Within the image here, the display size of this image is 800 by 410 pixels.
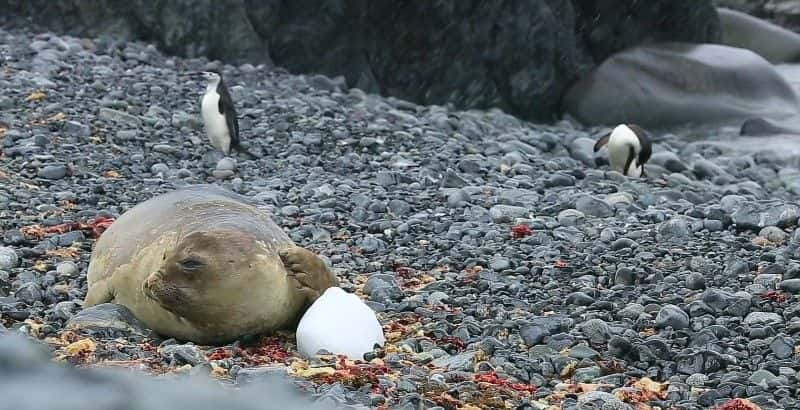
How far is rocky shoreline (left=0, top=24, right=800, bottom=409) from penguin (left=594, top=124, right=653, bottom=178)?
354mm

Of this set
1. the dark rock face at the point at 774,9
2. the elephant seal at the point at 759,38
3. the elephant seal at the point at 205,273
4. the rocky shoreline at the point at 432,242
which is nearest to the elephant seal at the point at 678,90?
the rocky shoreline at the point at 432,242

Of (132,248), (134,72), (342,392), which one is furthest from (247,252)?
(134,72)

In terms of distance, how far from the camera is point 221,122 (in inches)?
340

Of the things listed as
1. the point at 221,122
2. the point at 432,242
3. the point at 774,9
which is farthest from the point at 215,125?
the point at 774,9

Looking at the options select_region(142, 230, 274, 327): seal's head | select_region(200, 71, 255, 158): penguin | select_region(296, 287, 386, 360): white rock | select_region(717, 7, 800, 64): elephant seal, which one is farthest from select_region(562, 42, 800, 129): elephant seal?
select_region(142, 230, 274, 327): seal's head

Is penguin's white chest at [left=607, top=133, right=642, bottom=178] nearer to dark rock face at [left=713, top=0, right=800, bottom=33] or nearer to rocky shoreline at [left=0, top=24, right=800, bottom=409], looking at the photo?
rocky shoreline at [left=0, top=24, right=800, bottom=409]

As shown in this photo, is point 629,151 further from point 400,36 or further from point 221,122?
point 400,36

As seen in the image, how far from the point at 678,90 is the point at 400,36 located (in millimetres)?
3951

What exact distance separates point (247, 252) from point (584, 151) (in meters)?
7.40

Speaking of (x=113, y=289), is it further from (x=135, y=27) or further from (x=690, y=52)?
(x=690, y=52)

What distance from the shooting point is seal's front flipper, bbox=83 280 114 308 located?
4301mm

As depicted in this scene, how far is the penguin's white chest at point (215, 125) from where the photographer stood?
855cm

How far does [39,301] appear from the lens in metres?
4.53

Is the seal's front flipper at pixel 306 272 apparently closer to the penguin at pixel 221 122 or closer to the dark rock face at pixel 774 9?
the penguin at pixel 221 122
